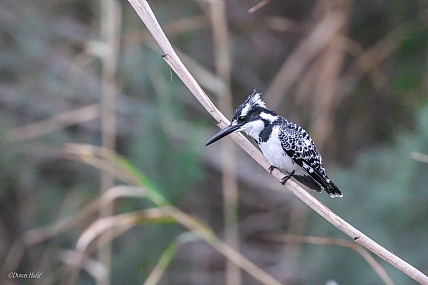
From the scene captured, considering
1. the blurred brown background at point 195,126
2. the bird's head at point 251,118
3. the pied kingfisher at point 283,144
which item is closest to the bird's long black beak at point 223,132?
the bird's head at point 251,118

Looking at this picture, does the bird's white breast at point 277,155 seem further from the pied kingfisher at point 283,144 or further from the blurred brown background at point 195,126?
the blurred brown background at point 195,126

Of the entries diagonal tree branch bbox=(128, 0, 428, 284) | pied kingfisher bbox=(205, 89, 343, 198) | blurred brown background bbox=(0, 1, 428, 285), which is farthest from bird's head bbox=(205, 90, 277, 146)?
blurred brown background bbox=(0, 1, 428, 285)

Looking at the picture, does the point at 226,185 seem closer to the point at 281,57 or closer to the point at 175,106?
the point at 175,106

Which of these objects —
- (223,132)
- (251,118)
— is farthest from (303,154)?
(223,132)

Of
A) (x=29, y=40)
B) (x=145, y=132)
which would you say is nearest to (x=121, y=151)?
(x=145, y=132)

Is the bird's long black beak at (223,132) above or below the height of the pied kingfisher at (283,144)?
below

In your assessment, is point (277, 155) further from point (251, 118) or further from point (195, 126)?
point (195, 126)
